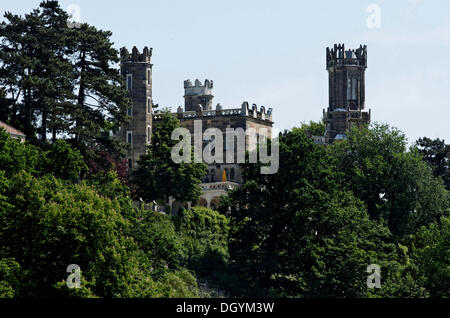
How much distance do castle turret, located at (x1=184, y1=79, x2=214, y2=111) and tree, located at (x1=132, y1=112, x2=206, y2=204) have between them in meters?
34.3

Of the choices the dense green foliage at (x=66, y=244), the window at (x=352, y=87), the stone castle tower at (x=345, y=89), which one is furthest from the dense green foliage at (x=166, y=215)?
the window at (x=352, y=87)

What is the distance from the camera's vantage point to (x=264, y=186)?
3371 inches

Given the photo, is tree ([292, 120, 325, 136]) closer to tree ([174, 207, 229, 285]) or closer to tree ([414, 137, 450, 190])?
tree ([414, 137, 450, 190])

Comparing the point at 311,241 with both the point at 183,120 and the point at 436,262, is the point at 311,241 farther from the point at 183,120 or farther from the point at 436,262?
the point at 183,120

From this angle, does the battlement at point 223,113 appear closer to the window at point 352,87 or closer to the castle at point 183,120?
the castle at point 183,120

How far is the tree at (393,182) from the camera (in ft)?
317

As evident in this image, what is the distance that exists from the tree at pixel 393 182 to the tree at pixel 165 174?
11503 millimetres

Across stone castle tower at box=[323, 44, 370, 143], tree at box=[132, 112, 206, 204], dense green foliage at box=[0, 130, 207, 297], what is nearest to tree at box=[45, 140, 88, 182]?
dense green foliage at box=[0, 130, 207, 297]

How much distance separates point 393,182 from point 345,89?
45.5m

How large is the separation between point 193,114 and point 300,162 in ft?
101

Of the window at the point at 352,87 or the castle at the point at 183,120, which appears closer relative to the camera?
the castle at the point at 183,120

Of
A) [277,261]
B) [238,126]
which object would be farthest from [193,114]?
[277,261]
